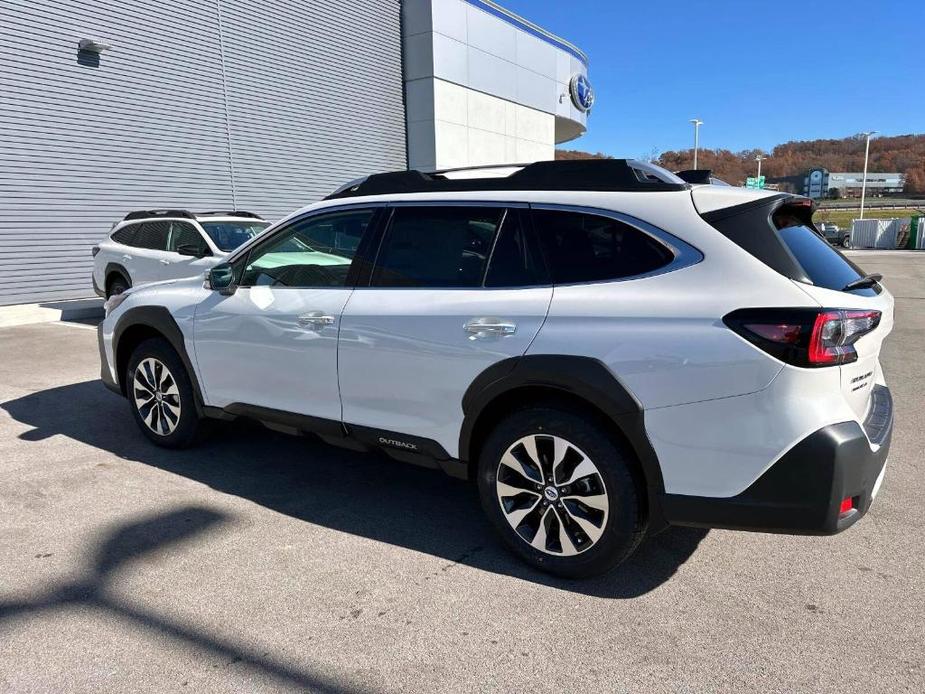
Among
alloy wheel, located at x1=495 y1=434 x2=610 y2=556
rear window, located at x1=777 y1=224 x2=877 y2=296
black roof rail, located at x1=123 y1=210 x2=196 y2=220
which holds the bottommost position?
alloy wheel, located at x1=495 y1=434 x2=610 y2=556

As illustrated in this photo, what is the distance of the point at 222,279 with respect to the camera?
4.12 meters

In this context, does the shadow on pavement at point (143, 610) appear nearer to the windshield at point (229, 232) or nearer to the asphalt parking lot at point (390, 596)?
the asphalt parking lot at point (390, 596)

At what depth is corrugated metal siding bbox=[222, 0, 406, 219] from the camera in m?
16.3

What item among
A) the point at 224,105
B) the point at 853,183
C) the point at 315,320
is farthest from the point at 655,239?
the point at 853,183

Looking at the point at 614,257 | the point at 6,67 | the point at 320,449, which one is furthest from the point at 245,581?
the point at 6,67

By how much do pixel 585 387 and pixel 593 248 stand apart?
24.5 inches

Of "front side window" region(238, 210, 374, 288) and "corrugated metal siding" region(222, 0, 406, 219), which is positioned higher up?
"corrugated metal siding" region(222, 0, 406, 219)

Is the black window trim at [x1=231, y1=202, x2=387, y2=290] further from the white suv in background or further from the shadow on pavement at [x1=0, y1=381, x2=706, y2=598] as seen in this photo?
the white suv in background

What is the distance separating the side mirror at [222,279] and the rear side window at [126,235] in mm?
7477

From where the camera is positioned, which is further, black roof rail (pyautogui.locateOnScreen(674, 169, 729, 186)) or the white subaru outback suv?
black roof rail (pyautogui.locateOnScreen(674, 169, 729, 186))

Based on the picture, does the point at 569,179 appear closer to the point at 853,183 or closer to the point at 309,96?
the point at 309,96

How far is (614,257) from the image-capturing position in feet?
9.47

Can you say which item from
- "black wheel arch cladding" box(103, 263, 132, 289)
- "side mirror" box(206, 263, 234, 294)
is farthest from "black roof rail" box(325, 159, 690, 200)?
"black wheel arch cladding" box(103, 263, 132, 289)

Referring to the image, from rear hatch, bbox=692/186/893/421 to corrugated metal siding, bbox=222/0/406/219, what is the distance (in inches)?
608
